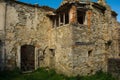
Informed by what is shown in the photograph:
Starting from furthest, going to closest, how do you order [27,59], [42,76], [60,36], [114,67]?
[27,59] < [60,36] < [114,67] < [42,76]

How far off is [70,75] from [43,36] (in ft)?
14.1

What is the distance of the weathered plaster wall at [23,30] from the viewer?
1264 cm

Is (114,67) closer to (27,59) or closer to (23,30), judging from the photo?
(23,30)

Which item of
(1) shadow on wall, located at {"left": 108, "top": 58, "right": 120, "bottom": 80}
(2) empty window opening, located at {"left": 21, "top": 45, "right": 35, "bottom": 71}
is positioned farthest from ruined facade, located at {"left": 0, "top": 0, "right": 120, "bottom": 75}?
(1) shadow on wall, located at {"left": 108, "top": 58, "right": 120, "bottom": 80}

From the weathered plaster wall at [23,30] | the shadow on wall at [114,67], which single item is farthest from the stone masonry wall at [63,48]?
the shadow on wall at [114,67]

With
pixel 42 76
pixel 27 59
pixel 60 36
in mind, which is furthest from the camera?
pixel 27 59

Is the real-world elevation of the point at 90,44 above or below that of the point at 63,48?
above

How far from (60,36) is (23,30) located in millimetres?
2815

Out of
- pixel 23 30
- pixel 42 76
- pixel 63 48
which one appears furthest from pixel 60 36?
pixel 42 76

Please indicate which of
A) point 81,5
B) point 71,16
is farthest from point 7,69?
point 81,5

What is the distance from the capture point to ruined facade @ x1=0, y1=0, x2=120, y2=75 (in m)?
12.2

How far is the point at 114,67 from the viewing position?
521 inches

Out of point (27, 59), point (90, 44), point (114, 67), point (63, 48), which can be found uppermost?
point (90, 44)

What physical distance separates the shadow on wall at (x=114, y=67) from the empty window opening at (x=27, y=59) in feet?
20.0
